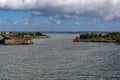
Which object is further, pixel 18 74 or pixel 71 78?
pixel 18 74

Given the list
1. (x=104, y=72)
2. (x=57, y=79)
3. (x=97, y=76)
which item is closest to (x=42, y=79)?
(x=57, y=79)

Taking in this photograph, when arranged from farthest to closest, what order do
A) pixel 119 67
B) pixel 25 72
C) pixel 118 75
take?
pixel 119 67, pixel 25 72, pixel 118 75

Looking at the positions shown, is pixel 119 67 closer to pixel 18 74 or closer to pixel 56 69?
pixel 56 69

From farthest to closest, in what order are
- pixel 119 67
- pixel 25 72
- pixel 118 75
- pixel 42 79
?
pixel 119 67 → pixel 25 72 → pixel 118 75 → pixel 42 79

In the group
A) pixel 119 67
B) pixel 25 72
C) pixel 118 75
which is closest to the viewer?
pixel 118 75

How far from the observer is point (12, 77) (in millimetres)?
62781

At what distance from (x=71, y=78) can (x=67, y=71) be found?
8902mm

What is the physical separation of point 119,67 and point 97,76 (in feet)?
49.7

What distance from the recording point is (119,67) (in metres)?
77.1

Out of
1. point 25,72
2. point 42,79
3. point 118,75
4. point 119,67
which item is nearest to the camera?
point 42,79

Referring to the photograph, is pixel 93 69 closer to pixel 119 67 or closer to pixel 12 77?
pixel 119 67

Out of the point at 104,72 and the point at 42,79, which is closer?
the point at 42,79

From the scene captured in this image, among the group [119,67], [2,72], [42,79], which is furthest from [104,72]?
[2,72]

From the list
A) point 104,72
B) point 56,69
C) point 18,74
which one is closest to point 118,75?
point 104,72
